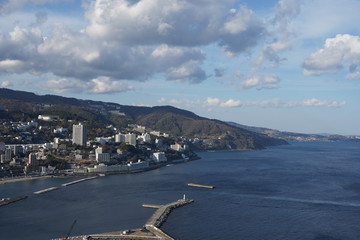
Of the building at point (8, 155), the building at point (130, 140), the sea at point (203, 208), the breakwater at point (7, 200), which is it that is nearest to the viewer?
the sea at point (203, 208)

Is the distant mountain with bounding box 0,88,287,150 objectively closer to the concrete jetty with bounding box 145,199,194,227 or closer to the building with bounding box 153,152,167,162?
Result: the building with bounding box 153,152,167,162

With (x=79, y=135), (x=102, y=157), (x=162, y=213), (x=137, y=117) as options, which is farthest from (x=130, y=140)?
(x=137, y=117)

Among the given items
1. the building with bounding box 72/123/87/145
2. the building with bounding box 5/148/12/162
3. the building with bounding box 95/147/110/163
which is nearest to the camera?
the building with bounding box 5/148/12/162

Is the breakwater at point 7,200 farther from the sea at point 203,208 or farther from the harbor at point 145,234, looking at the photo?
the harbor at point 145,234

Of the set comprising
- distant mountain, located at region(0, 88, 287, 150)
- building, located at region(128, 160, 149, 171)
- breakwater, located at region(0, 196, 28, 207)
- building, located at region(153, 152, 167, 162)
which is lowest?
breakwater, located at region(0, 196, 28, 207)

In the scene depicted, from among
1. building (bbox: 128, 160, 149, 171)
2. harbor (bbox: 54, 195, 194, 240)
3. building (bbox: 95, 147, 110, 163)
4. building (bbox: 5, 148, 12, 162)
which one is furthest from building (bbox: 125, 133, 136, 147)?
harbor (bbox: 54, 195, 194, 240)

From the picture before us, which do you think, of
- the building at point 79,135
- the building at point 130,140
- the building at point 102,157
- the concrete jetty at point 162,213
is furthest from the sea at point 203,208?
the building at point 130,140
